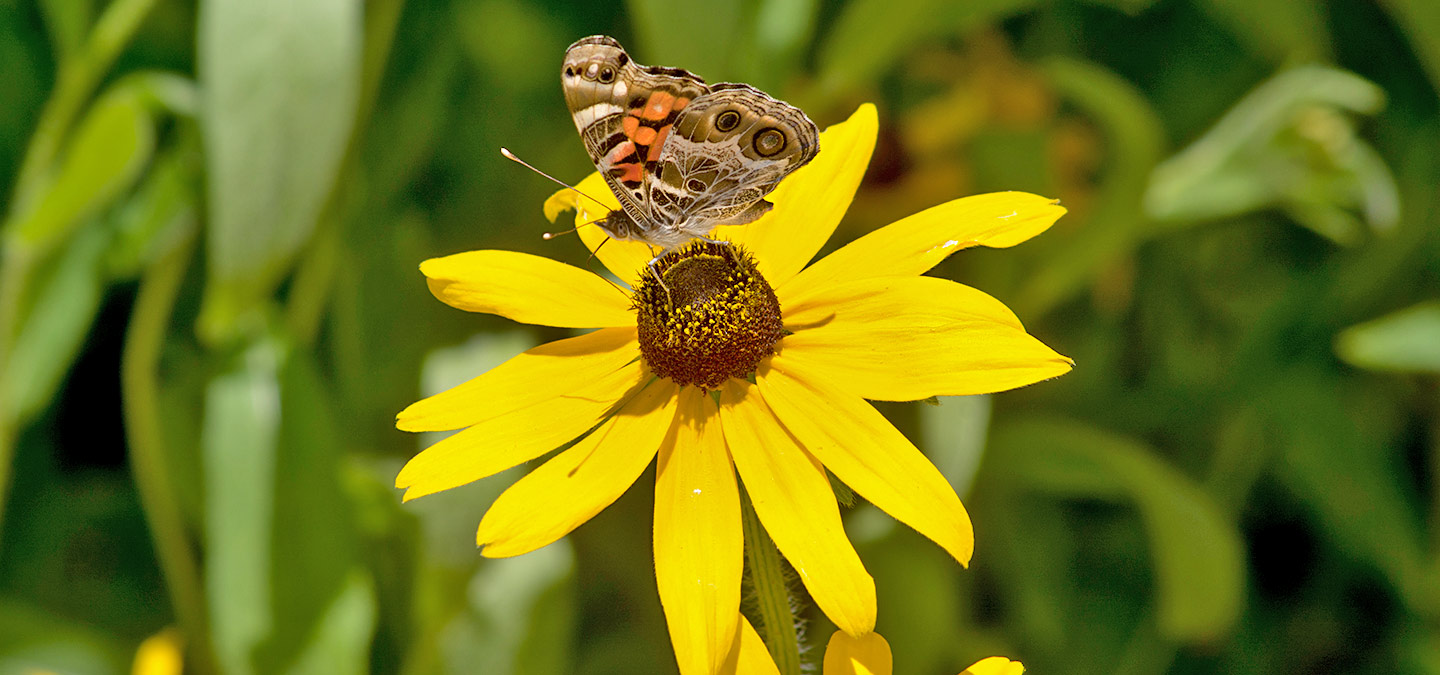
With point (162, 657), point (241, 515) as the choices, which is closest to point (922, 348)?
point (241, 515)

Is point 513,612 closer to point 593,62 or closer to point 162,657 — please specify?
point 162,657

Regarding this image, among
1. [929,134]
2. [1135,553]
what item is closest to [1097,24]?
[929,134]

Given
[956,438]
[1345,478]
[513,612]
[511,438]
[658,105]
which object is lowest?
[1345,478]

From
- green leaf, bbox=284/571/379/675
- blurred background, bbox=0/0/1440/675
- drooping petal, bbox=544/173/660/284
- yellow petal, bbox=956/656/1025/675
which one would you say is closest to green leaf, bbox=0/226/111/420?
blurred background, bbox=0/0/1440/675

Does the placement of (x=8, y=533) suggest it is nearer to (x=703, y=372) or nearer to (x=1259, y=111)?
(x=703, y=372)

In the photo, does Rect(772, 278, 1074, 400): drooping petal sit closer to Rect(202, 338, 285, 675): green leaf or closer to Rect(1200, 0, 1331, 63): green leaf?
Rect(202, 338, 285, 675): green leaf

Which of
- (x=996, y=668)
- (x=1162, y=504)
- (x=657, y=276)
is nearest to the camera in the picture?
(x=996, y=668)
